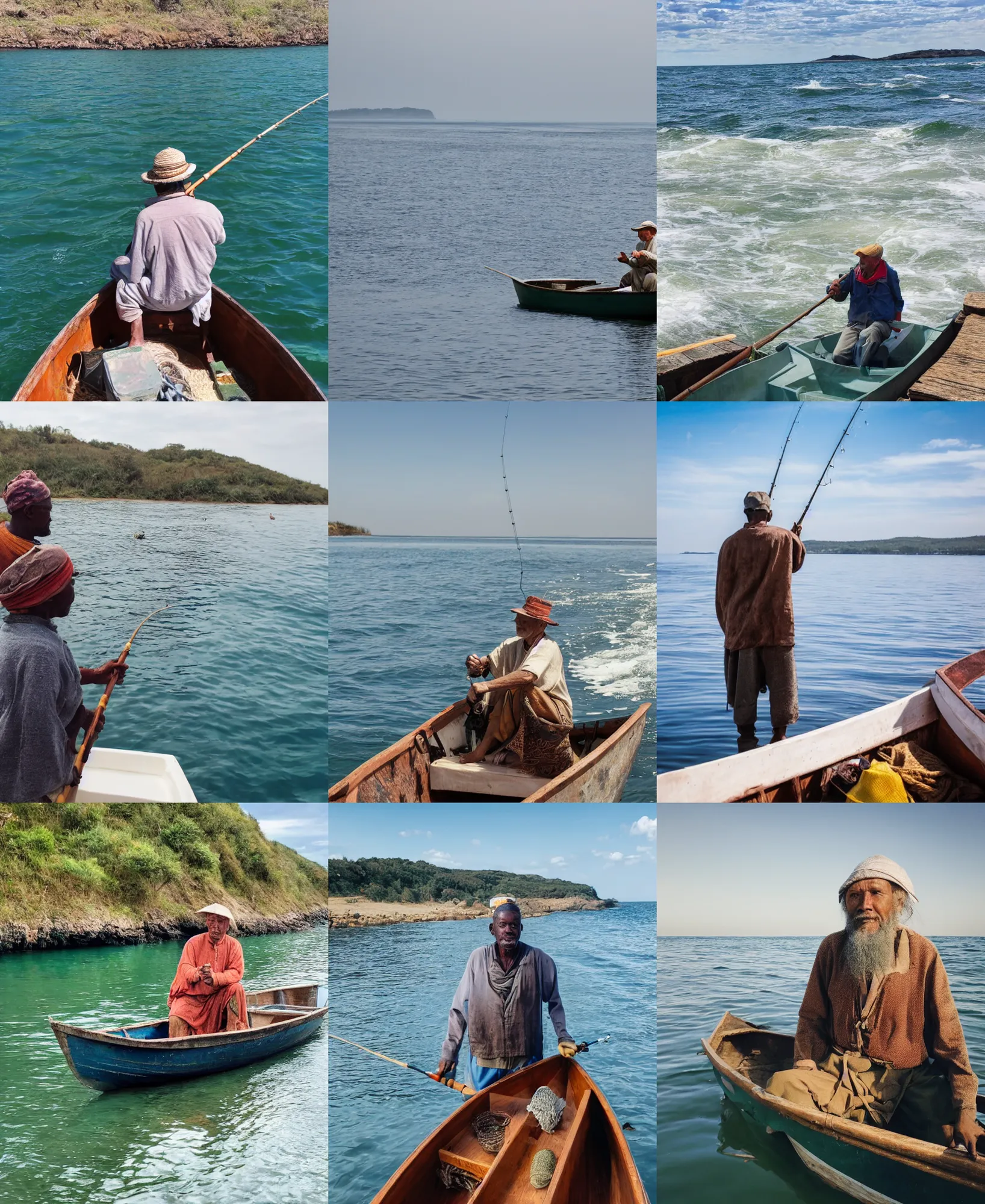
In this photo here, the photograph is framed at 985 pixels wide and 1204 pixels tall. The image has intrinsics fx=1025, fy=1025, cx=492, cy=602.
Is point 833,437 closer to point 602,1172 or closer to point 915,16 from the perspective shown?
point 915,16

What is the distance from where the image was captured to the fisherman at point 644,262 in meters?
6.69

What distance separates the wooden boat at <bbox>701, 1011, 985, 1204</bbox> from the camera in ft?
13.6

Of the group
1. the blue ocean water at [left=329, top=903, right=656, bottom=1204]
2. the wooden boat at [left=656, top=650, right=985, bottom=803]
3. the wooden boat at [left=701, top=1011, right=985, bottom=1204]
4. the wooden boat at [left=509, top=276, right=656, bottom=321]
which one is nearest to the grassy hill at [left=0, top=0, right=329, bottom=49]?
the wooden boat at [left=509, top=276, right=656, bottom=321]

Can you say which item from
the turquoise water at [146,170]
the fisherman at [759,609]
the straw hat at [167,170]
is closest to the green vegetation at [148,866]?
the turquoise water at [146,170]

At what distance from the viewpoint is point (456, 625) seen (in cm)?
1070

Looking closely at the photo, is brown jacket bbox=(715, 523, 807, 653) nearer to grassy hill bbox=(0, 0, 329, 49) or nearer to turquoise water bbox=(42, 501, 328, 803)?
turquoise water bbox=(42, 501, 328, 803)

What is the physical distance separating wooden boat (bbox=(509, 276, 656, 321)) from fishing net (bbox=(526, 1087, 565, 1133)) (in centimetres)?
495

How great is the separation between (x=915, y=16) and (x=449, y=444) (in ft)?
15.2

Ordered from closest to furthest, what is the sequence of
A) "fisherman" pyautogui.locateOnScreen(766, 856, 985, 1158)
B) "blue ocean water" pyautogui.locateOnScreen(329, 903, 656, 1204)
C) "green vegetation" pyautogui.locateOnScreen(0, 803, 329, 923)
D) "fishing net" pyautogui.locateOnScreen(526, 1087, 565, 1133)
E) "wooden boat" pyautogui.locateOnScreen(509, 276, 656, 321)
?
"fishing net" pyautogui.locateOnScreen(526, 1087, 565, 1133), "fisherman" pyautogui.locateOnScreen(766, 856, 985, 1158), "blue ocean water" pyautogui.locateOnScreen(329, 903, 656, 1204), "green vegetation" pyautogui.locateOnScreen(0, 803, 329, 923), "wooden boat" pyautogui.locateOnScreen(509, 276, 656, 321)

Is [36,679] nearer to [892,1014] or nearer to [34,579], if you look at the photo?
[34,579]

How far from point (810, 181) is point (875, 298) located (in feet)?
8.28

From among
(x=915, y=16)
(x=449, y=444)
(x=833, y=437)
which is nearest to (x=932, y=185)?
(x=915, y=16)

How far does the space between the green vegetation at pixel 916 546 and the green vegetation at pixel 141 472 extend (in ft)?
13.7

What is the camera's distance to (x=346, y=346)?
711 cm
